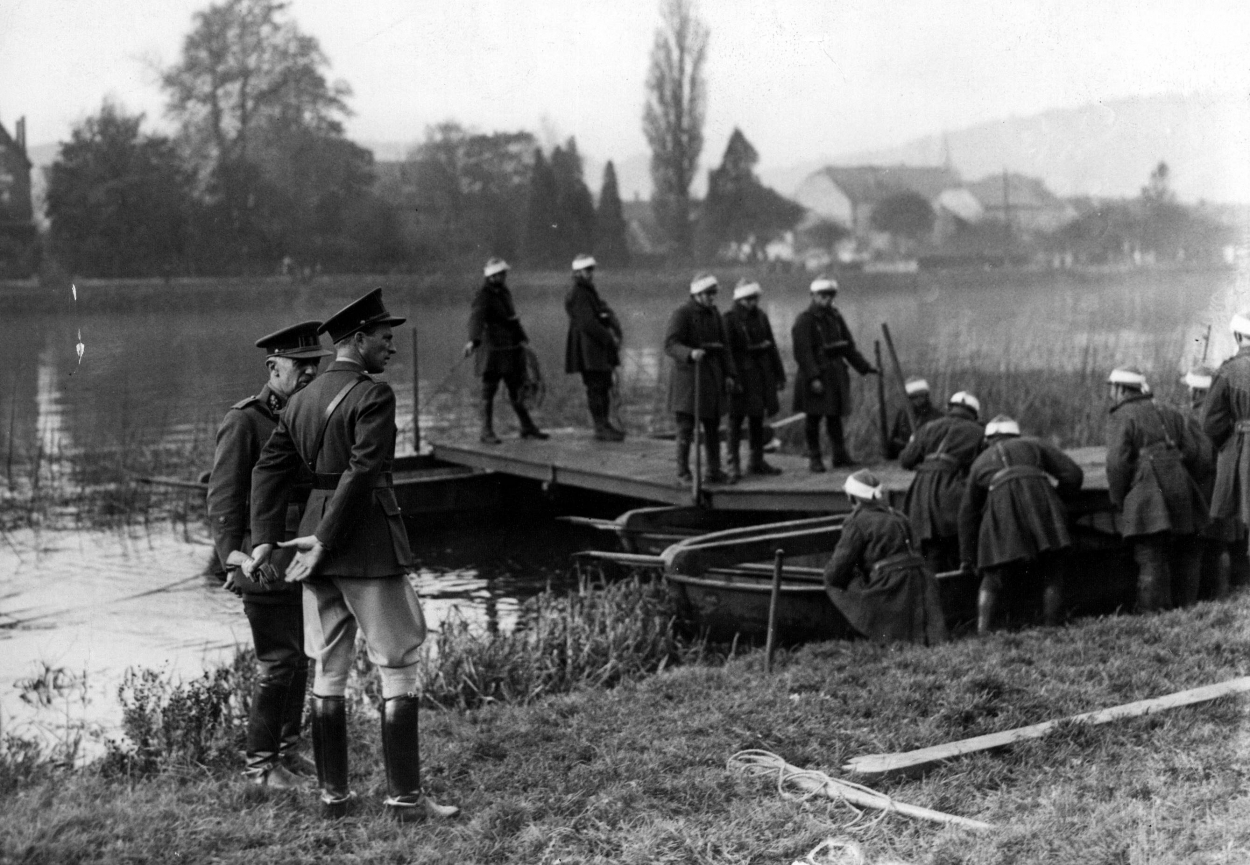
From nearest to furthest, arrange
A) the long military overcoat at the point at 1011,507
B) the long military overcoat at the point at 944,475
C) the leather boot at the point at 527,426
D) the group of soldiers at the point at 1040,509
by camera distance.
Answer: the group of soldiers at the point at 1040,509 < the long military overcoat at the point at 1011,507 < the long military overcoat at the point at 944,475 < the leather boot at the point at 527,426

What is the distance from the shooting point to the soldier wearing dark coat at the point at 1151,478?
9.88 metres

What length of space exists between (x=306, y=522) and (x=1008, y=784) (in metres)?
2.89

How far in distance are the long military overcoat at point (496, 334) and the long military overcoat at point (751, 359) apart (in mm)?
2473

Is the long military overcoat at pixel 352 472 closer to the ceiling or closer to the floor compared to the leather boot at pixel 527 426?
closer to the ceiling

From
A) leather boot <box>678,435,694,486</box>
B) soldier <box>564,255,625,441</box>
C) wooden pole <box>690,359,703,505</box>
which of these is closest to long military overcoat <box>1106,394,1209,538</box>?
wooden pole <box>690,359,703,505</box>

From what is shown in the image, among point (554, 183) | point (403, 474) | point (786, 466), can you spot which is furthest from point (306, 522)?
point (554, 183)

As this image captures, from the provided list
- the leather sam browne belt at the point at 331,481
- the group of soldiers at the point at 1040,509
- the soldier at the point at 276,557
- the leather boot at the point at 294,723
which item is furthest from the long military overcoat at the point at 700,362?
the leather sam browne belt at the point at 331,481

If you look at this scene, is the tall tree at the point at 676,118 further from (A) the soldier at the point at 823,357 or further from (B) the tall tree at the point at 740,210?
(A) the soldier at the point at 823,357

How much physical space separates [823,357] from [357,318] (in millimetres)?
8186

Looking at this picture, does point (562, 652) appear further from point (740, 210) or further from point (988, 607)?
point (740, 210)

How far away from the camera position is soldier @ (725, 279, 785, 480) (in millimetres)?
12984

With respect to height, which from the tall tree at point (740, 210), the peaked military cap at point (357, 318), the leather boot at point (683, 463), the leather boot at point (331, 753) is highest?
the tall tree at point (740, 210)

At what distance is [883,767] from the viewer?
5.71m

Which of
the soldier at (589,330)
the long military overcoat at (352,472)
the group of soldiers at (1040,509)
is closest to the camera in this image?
the long military overcoat at (352,472)
